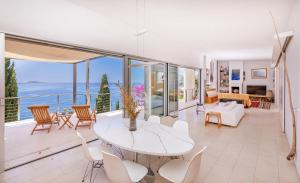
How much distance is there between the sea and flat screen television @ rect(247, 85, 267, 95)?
8.96 m

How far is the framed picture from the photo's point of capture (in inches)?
448

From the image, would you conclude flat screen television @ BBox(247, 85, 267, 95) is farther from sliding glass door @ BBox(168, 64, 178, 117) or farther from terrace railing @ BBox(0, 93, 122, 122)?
terrace railing @ BBox(0, 93, 122, 122)

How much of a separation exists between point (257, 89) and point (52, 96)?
11.7 meters

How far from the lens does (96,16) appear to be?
384cm

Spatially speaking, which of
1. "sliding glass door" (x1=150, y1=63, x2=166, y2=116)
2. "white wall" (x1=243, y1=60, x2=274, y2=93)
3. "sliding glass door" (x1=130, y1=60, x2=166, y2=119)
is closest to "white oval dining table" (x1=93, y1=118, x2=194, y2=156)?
"sliding glass door" (x1=130, y1=60, x2=166, y2=119)

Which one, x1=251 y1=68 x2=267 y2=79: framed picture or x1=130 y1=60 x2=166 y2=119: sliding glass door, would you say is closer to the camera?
x1=130 y1=60 x2=166 y2=119: sliding glass door

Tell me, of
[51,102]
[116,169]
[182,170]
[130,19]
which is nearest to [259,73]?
[130,19]

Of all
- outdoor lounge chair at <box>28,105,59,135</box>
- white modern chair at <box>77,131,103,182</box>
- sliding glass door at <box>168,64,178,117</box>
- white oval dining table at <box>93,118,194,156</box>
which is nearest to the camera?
white oval dining table at <box>93,118,194,156</box>

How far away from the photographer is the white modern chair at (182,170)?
164 centimetres

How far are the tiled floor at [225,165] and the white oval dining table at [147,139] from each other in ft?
2.09

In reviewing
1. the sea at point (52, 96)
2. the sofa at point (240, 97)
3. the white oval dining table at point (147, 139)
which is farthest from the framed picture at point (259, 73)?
the white oval dining table at point (147, 139)

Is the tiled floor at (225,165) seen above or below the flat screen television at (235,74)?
below

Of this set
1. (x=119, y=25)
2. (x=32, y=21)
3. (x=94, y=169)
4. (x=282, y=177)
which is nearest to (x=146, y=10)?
(x=119, y=25)

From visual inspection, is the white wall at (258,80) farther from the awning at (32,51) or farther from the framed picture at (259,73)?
the awning at (32,51)
